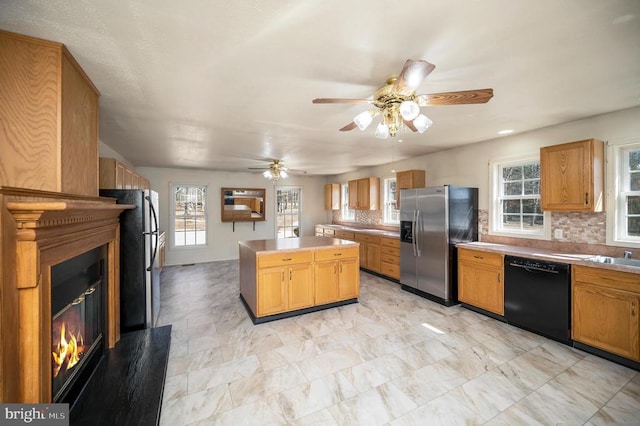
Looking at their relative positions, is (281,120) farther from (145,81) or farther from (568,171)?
(568,171)

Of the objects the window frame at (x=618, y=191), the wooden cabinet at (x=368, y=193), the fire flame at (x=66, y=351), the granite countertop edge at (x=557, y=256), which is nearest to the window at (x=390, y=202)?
the wooden cabinet at (x=368, y=193)

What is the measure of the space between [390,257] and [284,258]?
8.06ft

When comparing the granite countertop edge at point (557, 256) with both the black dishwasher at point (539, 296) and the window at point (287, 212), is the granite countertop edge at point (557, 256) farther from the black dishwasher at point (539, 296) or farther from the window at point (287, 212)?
the window at point (287, 212)

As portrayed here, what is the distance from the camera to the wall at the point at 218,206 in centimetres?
623

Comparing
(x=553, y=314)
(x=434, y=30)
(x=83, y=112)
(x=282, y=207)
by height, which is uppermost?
(x=434, y=30)

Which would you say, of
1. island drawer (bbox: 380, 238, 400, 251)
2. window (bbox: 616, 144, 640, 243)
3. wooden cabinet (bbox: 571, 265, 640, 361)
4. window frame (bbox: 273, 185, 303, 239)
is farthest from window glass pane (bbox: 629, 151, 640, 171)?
window frame (bbox: 273, 185, 303, 239)

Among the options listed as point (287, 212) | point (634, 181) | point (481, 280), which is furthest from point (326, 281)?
point (287, 212)

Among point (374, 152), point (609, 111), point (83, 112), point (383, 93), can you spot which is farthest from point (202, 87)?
point (609, 111)

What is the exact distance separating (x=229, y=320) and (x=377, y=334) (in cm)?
183

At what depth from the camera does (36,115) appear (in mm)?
1494

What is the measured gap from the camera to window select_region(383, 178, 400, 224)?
5.83 m

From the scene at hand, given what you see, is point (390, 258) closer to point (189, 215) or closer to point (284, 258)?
point (284, 258)

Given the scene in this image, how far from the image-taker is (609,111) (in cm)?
272

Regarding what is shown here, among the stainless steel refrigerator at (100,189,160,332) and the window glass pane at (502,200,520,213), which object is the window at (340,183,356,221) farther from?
the stainless steel refrigerator at (100,189,160,332)
